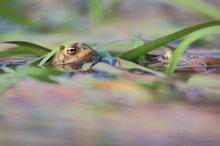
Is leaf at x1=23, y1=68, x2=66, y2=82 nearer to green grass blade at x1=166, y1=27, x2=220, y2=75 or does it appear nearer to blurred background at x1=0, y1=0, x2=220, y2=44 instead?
green grass blade at x1=166, y1=27, x2=220, y2=75

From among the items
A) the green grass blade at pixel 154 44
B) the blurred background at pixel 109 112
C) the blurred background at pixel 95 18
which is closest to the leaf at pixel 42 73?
the blurred background at pixel 109 112

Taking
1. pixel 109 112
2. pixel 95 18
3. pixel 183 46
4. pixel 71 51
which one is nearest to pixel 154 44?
pixel 183 46

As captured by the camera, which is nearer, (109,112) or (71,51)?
(109,112)

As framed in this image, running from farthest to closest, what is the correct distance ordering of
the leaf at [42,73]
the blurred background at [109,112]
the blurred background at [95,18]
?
1. the blurred background at [95,18]
2. the leaf at [42,73]
3. the blurred background at [109,112]

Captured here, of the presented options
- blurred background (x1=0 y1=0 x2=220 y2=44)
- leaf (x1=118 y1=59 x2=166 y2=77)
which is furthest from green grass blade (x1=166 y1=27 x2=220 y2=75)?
blurred background (x1=0 y1=0 x2=220 y2=44)

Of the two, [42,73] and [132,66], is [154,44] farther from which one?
[42,73]

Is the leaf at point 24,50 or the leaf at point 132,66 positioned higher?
the leaf at point 24,50

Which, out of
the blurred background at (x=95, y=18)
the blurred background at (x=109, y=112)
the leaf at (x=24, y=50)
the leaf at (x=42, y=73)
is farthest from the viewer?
the blurred background at (x=95, y=18)

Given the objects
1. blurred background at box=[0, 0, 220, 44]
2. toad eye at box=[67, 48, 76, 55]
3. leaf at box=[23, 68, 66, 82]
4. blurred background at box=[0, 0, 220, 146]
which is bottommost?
blurred background at box=[0, 0, 220, 146]

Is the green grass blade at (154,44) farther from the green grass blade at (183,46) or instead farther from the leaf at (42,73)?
the leaf at (42,73)
